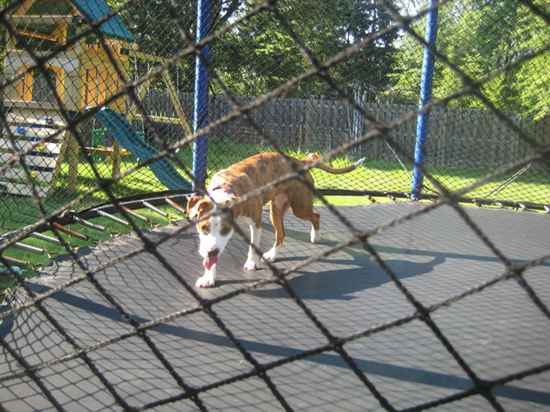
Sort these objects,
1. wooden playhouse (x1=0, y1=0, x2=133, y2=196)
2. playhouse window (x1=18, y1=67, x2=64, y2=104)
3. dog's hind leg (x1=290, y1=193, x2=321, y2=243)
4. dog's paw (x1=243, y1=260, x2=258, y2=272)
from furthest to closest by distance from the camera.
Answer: playhouse window (x1=18, y1=67, x2=64, y2=104) → wooden playhouse (x1=0, y1=0, x2=133, y2=196) → dog's hind leg (x1=290, y1=193, x2=321, y2=243) → dog's paw (x1=243, y1=260, x2=258, y2=272)

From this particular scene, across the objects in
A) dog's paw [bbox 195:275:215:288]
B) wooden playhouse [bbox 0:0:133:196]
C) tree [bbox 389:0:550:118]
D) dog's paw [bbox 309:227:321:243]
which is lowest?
dog's paw [bbox 309:227:321:243]

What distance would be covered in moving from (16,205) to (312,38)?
3163 millimetres

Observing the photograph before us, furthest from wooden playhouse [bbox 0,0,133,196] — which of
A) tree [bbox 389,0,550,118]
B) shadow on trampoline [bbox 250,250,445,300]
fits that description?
tree [bbox 389,0,550,118]

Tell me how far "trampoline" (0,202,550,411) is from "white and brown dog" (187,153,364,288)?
0.38 feet

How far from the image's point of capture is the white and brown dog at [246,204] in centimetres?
202

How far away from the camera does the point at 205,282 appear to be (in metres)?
2.07

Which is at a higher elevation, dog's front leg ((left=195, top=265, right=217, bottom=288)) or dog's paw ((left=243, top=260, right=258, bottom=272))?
dog's front leg ((left=195, top=265, right=217, bottom=288))

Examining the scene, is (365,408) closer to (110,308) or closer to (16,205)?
(110,308)

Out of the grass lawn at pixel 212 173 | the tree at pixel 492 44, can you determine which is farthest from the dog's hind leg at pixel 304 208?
the tree at pixel 492 44

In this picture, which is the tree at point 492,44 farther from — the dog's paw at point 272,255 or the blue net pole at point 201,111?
the dog's paw at point 272,255

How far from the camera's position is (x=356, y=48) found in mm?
698

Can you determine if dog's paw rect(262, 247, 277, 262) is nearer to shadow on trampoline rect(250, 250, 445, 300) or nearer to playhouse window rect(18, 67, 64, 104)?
shadow on trampoline rect(250, 250, 445, 300)

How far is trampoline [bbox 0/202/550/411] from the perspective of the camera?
1208mm

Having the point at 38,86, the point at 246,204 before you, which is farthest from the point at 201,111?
the point at 38,86
